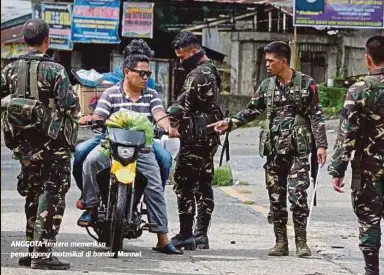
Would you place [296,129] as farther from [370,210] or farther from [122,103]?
[370,210]

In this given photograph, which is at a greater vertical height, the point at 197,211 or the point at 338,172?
the point at 338,172

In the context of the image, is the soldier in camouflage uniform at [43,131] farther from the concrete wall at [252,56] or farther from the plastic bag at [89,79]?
the concrete wall at [252,56]

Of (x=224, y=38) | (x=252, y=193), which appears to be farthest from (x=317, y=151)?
(x=224, y=38)

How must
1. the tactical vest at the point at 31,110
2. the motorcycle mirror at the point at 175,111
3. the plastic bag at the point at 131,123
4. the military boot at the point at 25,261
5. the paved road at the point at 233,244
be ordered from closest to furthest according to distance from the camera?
the tactical vest at the point at 31,110 < the military boot at the point at 25,261 < the paved road at the point at 233,244 < the plastic bag at the point at 131,123 < the motorcycle mirror at the point at 175,111

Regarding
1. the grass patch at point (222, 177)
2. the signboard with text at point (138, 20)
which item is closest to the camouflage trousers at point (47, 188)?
the grass patch at point (222, 177)

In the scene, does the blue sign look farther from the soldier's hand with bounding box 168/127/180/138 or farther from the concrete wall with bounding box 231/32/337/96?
the soldier's hand with bounding box 168/127/180/138

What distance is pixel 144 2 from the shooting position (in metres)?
29.8

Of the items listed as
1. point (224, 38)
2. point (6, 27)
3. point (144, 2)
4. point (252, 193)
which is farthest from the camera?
point (6, 27)

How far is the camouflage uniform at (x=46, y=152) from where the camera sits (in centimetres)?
759

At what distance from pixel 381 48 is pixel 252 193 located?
22.0ft

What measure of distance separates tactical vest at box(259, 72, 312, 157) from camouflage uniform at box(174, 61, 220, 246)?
54 cm

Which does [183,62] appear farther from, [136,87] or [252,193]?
[252,193]

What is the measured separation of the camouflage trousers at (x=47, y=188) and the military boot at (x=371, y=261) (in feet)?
7.58

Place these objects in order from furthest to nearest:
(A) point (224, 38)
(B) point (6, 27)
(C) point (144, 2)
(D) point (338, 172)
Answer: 1. (B) point (6, 27)
2. (A) point (224, 38)
3. (C) point (144, 2)
4. (D) point (338, 172)
